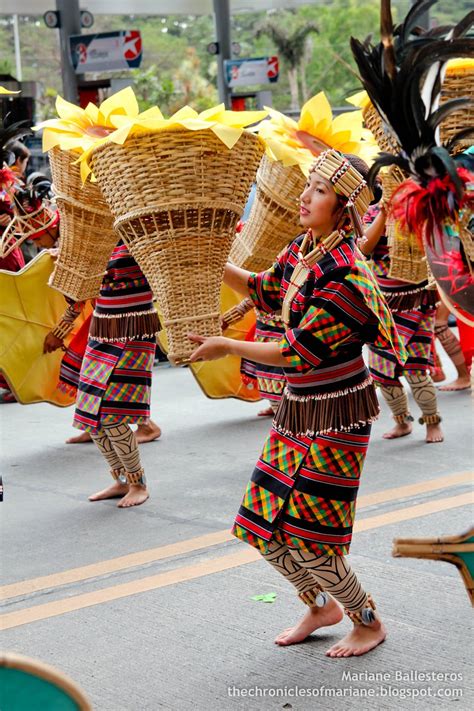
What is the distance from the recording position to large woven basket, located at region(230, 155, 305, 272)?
5.12 meters

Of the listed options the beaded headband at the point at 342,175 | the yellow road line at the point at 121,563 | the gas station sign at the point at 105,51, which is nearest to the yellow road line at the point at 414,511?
the yellow road line at the point at 121,563

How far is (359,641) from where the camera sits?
372cm

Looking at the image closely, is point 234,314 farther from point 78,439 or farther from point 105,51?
point 105,51

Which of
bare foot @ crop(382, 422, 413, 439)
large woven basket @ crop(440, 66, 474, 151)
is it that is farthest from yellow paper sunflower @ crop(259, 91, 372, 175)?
bare foot @ crop(382, 422, 413, 439)

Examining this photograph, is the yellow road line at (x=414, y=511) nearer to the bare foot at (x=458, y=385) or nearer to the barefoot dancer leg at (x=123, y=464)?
the barefoot dancer leg at (x=123, y=464)

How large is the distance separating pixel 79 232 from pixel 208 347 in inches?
65.2

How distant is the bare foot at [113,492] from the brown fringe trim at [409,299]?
2039 millimetres

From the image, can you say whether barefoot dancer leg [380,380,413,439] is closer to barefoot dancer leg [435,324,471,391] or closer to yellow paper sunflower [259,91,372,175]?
barefoot dancer leg [435,324,471,391]

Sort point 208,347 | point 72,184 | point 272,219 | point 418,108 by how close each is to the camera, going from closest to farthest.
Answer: point 418,108 → point 208,347 → point 72,184 → point 272,219

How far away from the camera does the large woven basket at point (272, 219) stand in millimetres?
5121

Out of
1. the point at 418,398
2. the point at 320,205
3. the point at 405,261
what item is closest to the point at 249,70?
the point at 418,398

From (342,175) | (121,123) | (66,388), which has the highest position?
(121,123)

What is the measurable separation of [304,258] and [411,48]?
2.91 ft

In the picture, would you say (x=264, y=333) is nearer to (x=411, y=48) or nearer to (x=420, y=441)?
(x=420, y=441)
